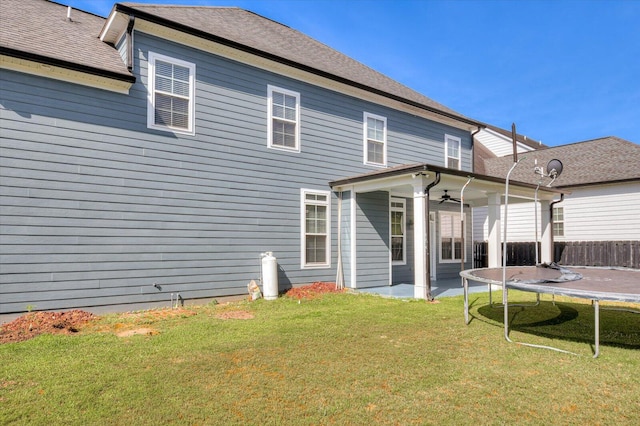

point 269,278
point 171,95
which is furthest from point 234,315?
point 171,95

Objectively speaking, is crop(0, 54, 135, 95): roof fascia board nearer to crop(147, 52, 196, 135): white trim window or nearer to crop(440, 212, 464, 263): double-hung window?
crop(147, 52, 196, 135): white trim window

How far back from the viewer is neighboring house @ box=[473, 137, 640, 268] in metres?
12.9

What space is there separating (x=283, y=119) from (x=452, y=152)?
6789mm

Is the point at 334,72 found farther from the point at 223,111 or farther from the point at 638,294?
the point at 638,294

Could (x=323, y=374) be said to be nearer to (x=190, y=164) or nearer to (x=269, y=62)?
(x=190, y=164)

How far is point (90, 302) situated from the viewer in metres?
6.58

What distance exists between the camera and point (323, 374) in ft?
12.7

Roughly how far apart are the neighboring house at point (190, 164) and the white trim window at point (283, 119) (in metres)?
0.04

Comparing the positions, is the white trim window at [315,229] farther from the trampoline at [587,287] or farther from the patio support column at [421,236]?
the trampoline at [587,287]

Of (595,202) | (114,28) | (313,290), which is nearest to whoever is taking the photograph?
(114,28)

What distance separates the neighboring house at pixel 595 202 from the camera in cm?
1291

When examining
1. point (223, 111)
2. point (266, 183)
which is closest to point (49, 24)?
point (223, 111)

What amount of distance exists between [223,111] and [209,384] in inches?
246

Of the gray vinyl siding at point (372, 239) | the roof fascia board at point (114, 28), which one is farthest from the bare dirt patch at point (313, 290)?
the roof fascia board at point (114, 28)
